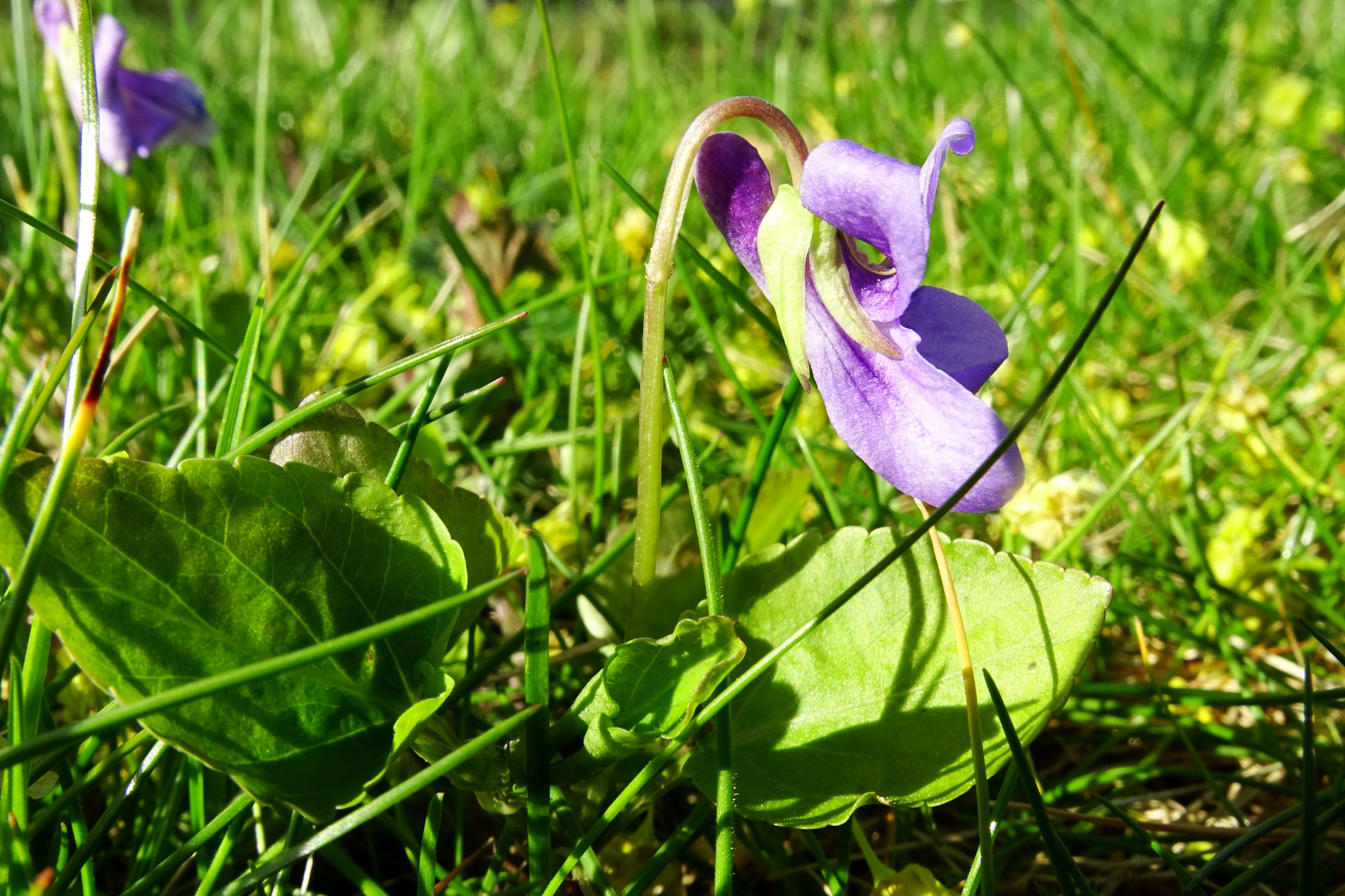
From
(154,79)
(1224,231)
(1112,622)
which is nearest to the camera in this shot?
(1112,622)

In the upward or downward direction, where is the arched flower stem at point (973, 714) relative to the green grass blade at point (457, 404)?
downward

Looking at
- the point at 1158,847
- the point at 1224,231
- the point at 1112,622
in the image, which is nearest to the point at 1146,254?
the point at 1224,231

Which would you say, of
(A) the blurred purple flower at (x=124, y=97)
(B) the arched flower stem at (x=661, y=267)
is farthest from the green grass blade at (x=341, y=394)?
(A) the blurred purple flower at (x=124, y=97)

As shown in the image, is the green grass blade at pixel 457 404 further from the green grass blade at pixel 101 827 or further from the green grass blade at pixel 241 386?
the green grass blade at pixel 101 827

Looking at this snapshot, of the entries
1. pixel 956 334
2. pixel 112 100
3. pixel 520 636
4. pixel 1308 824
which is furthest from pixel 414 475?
pixel 112 100

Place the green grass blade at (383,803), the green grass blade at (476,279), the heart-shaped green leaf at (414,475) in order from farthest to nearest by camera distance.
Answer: the green grass blade at (476,279)
the heart-shaped green leaf at (414,475)
the green grass blade at (383,803)

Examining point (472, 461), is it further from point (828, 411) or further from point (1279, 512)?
point (1279, 512)

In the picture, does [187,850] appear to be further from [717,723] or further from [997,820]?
[997,820]
